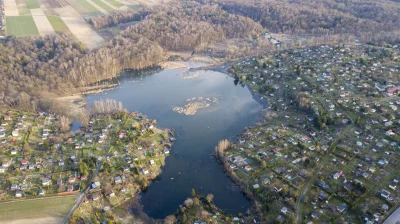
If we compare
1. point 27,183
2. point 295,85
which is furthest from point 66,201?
point 295,85

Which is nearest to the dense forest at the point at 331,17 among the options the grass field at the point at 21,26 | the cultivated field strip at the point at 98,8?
the cultivated field strip at the point at 98,8

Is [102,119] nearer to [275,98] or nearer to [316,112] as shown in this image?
[275,98]

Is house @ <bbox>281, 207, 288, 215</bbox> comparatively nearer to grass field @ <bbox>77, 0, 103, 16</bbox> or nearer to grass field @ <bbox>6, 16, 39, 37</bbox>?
grass field @ <bbox>6, 16, 39, 37</bbox>

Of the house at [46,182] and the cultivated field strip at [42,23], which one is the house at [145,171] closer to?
the house at [46,182]

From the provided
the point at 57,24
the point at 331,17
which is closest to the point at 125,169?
the point at 57,24

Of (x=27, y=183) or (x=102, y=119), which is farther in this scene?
(x=102, y=119)

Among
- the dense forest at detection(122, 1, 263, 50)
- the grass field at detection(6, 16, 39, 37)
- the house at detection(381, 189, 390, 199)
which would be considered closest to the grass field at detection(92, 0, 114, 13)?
the dense forest at detection(122, 1, 263, 50)
